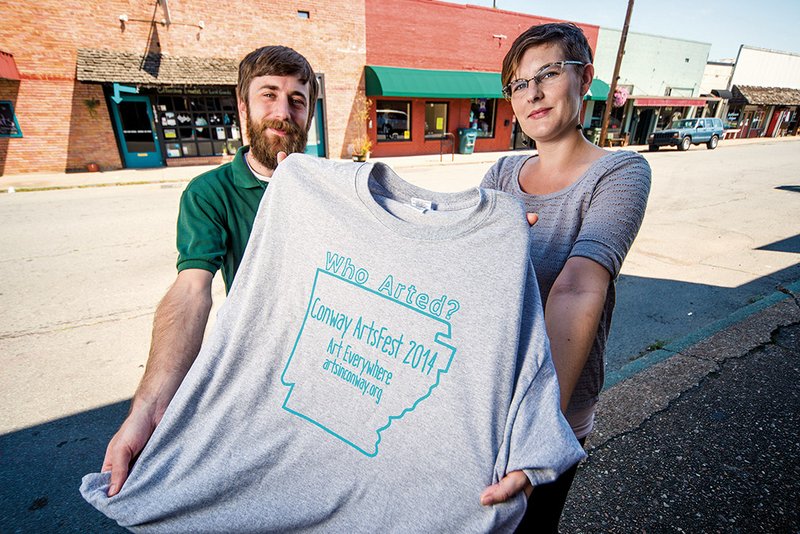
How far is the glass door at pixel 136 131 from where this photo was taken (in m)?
14.2

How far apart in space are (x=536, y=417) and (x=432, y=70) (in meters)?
21.1

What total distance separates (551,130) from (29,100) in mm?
17720

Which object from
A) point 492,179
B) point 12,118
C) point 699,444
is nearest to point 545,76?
point 492,179

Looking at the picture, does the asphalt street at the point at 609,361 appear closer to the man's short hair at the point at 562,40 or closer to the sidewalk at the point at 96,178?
the man's short hair at the point at 562,40

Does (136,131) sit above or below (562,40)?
below

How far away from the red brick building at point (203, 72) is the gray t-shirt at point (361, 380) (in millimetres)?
15665

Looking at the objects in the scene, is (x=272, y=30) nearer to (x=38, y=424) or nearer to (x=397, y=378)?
(x=38, y=424)

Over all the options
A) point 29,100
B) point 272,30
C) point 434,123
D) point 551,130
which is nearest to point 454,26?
point 434,123

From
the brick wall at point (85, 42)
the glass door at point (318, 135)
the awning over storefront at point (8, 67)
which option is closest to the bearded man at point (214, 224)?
the awning over storefront at point (8, 67)

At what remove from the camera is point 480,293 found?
1038mm

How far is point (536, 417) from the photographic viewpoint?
3.05ft

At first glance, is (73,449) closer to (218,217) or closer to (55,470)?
(55,470)

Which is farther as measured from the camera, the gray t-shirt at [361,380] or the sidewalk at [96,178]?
the sidewalk at [96,178]

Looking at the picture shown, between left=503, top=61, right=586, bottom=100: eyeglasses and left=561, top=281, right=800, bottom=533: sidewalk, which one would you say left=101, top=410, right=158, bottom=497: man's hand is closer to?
left=503, top=61, right=586, bottom=100: eyeglasses
